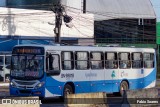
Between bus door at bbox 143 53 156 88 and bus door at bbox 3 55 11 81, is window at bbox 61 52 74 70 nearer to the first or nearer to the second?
bus door at bbox 143 53 156 88

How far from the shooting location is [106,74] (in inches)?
1077

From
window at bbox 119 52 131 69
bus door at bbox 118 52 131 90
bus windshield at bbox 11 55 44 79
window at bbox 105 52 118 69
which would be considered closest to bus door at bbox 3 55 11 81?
bus door at bbox 118 52 131 90

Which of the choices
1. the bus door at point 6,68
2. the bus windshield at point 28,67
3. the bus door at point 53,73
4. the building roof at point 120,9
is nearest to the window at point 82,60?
the bus door at point 53,73

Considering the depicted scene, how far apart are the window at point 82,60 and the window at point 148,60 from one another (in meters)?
5.47

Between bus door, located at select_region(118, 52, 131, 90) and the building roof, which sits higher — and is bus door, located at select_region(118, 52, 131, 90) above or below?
below

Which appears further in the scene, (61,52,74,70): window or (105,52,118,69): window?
(105,52,118,69): window

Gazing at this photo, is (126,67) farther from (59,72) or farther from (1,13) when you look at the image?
(1,13)

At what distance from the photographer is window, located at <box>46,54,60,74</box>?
77.3 feet

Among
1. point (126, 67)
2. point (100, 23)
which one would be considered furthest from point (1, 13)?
point (100, 23)

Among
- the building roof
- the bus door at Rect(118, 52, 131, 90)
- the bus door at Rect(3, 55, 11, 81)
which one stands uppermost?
the building roof

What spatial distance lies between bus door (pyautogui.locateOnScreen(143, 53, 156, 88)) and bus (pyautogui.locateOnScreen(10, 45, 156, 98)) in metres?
0.15

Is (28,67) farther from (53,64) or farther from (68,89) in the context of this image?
(68,89)

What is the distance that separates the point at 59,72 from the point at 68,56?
104 centimetres

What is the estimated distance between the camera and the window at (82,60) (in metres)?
25.3
